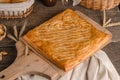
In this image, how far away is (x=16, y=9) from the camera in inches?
39.6

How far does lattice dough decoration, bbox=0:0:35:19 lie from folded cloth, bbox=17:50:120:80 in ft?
0.82

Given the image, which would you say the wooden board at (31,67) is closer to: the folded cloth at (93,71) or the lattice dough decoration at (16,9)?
the folded cloth at (93,71)

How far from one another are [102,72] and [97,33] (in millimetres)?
131

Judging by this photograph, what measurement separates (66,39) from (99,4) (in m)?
0.22

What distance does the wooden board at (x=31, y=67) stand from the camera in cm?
86

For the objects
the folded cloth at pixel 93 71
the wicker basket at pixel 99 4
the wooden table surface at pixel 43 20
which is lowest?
the folded cloth at pixel 93 71

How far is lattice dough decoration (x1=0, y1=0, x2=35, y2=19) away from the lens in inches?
39.2

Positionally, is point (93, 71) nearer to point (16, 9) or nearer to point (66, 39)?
point (66, 39)

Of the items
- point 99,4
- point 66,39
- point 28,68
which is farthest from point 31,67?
point 99,4

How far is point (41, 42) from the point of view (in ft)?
3.05

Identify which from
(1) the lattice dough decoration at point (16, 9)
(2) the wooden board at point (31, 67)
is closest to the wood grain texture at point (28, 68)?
(2) the wooden board at point (31, 67)

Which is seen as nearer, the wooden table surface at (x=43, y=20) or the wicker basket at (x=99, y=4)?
the wooden table surface at (x=43, y=20)

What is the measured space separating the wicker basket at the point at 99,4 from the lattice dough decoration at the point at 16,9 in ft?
0.67

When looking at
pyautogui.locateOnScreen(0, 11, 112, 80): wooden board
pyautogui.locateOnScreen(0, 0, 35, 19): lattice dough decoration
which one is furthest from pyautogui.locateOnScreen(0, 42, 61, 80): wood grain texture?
pyautogui.locateOnScreen(0, 0, 35, 19): lattice dough decoration
